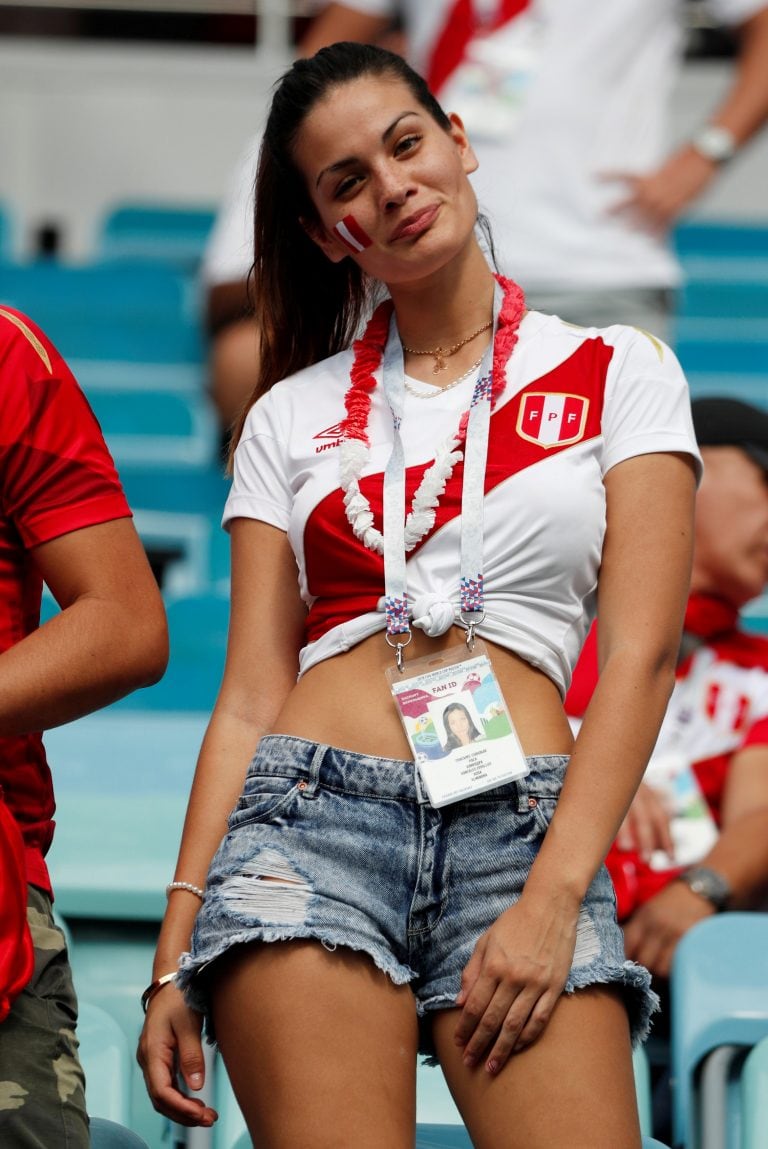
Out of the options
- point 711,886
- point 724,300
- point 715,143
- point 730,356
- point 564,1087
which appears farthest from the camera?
point 724,300

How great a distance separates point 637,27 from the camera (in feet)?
11.5

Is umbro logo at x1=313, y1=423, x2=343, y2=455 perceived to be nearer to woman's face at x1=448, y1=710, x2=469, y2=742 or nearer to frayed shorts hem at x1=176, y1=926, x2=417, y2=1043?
woman's face at x1=448, y1=710, x2=469, y2=742

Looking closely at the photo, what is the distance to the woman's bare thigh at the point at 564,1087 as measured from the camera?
1567 mm

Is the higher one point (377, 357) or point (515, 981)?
point (377, 357)

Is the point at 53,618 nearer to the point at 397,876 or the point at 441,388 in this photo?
the point at 397,876

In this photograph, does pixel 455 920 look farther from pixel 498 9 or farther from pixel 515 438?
pixel 498 9

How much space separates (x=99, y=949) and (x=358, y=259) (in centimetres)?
102

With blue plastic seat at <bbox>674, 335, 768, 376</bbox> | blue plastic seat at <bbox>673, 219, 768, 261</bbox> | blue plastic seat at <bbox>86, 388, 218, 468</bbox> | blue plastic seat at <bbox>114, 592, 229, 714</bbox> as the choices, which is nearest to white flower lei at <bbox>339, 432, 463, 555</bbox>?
blue plastic seat at <bbox>114, 592, 229, 714</bbox>

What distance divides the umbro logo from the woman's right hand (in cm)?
59

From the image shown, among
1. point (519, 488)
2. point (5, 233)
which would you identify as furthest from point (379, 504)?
point (5, 233)

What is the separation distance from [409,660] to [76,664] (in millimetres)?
332

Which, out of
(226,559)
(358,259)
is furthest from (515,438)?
(226,559)

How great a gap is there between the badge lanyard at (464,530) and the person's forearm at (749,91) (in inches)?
80.1

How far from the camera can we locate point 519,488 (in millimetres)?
1821
